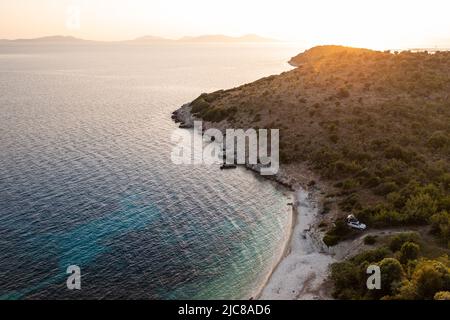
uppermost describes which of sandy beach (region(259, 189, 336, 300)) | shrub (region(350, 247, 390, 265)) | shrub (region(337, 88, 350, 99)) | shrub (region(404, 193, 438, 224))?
shrub (region(337, 88, 350, 99))

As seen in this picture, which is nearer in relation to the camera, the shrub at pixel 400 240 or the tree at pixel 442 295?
the tree at pixel 442 295

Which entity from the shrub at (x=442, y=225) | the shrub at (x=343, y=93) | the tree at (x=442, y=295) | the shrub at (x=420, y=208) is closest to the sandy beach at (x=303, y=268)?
the tree at (x=442, y=295)

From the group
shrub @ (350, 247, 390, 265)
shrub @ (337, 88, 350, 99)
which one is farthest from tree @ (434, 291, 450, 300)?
shrub @ (337, 88, 350, 99)

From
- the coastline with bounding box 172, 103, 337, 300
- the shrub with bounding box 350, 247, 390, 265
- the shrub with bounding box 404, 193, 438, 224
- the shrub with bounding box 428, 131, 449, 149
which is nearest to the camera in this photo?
the coastline with bounding box 172, 103, 337, 300

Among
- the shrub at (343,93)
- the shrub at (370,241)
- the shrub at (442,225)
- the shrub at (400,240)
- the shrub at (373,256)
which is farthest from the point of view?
the shrub at (343,93)

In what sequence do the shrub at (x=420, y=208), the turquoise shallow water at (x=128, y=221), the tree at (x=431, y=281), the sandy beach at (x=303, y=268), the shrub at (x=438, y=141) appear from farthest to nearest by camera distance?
the shrub at (x=438, y=141) < the shrub at (x=420, y=208) < the turquoise shallow water at (x=128, y=221) < the sandy beach at (x=303, y=268) < the tree at (x=431, y=281)

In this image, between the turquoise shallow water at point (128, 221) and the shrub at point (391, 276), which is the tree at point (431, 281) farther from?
the turquoise shallow water at point (128, 221)

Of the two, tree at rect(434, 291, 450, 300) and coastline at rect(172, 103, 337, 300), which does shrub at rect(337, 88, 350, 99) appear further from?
tree at rect(434, 291, 450, 300)

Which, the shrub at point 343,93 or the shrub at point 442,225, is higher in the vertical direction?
the shrub at point 343,93

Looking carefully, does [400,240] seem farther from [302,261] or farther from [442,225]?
[302,261]

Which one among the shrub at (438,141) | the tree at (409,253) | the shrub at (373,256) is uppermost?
the shrub at (438,141)
